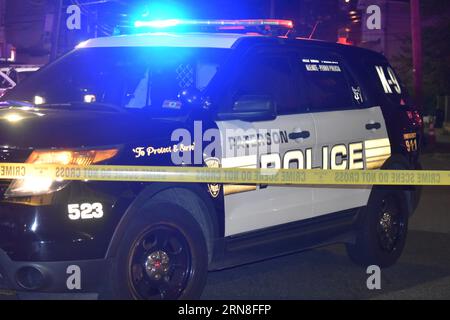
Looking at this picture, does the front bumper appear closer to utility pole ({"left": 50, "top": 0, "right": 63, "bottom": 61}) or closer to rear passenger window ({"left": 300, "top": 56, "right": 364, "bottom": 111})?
rear passenger window ({"left": 300, "top": 56, "right": 364, "bottom": 111})

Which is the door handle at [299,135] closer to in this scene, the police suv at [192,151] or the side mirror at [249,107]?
the police suv at [192,151]

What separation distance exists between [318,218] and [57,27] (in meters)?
20.7

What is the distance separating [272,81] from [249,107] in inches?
27.7

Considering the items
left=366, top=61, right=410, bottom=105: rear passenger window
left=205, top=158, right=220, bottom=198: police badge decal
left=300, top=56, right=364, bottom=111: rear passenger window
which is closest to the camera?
left=205, top=158, right=220, bottom=198: police badge decal

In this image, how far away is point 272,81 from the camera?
18.4 feet

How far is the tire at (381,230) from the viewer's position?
6.29m

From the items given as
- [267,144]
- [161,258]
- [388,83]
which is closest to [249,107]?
[267,144]

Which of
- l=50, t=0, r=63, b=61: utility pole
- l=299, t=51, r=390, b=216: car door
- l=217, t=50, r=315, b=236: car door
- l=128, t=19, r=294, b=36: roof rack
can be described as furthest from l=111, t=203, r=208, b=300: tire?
l=50, t=0, r=63, b=61: utility pole

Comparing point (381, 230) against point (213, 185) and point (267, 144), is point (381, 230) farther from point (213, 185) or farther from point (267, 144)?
point (213, 185)

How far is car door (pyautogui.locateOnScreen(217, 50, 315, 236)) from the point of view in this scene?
16.5 ft

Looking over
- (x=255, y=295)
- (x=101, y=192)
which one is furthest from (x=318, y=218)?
(x=101, y=192)

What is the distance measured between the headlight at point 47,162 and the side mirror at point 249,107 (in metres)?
1.07

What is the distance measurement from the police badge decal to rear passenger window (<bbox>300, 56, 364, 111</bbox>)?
4.13ft

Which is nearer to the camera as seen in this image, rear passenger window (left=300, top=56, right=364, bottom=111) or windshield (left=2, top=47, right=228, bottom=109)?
windshield (left=2, top=47, right=228, bottom=109)
